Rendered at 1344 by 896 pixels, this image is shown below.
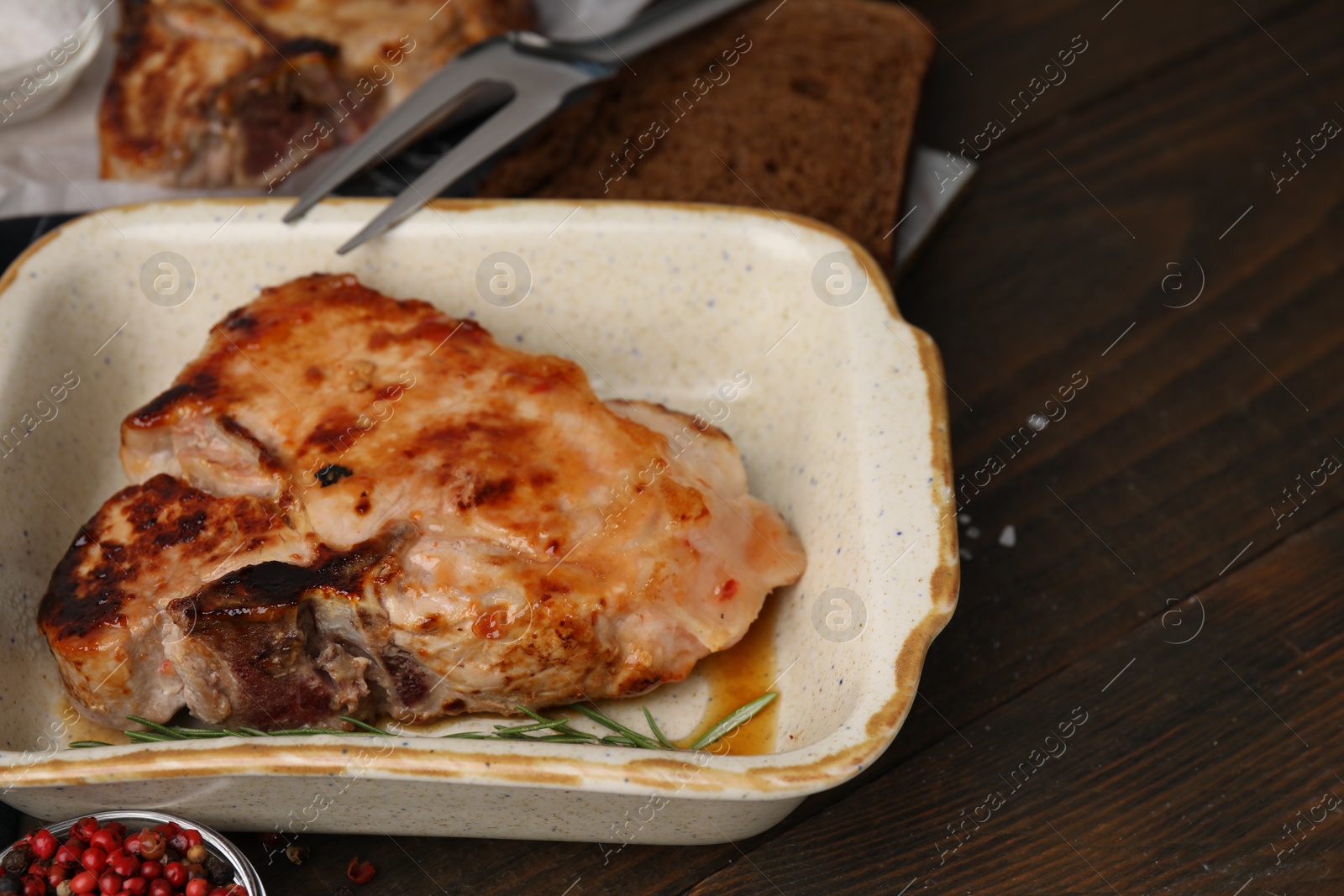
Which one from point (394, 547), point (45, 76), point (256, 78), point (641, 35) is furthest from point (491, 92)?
point (394, 547)

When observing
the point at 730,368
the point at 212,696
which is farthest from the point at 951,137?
the point at 212,696

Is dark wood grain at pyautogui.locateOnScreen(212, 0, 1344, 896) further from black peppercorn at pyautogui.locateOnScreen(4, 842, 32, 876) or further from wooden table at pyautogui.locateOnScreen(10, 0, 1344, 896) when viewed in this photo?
black peppercorn at pyautogui.locateOnScreen(4, 842, 32, 876)

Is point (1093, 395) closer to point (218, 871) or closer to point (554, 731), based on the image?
point (554, 731)

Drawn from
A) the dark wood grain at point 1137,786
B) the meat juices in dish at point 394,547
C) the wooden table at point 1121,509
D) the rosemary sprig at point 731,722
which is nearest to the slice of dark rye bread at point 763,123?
the wooden table at point 1121,509

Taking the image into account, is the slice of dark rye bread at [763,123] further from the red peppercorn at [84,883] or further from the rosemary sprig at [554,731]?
the red peppercorn at [84,883]

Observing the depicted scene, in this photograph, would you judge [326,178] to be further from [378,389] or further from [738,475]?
[738,475]

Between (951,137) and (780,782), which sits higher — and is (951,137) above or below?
below

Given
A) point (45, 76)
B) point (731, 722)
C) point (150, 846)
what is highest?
point (45, 76)
